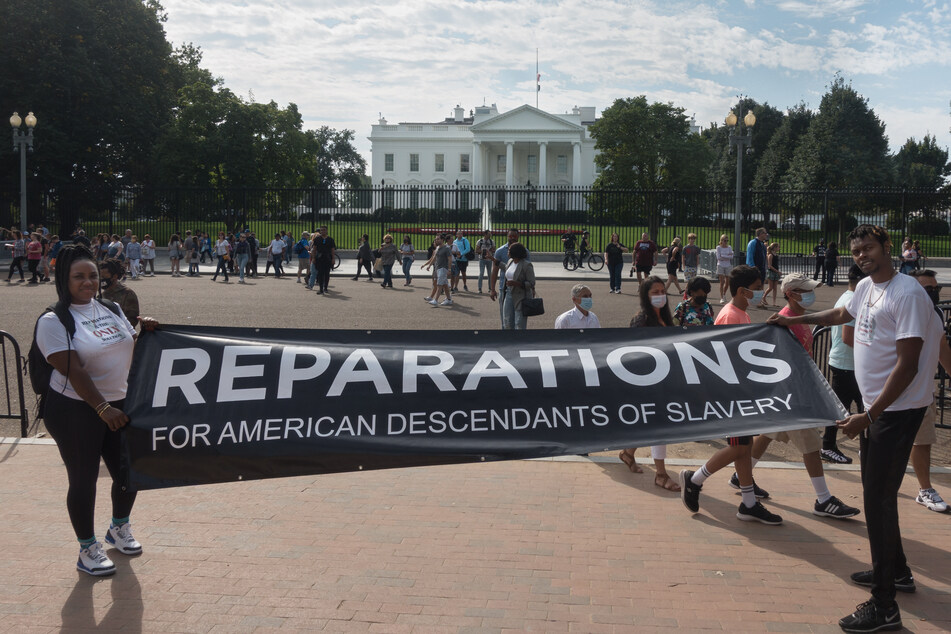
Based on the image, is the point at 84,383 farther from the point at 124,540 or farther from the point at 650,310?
the point at 650,310

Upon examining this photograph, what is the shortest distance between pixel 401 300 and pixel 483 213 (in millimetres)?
28237

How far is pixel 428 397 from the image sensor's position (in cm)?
439

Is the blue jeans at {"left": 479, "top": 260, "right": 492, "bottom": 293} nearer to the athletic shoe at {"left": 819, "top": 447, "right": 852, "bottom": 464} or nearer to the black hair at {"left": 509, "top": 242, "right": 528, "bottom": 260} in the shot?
the black hair at {"left": 509, "top": 242, "right": 528, "bottom": 260}

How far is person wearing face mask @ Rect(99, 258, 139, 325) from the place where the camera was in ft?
21.8

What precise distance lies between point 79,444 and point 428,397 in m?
1.87

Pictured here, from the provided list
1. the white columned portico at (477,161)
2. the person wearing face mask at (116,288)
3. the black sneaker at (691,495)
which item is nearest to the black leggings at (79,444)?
the person wearing face mask at (116,288)

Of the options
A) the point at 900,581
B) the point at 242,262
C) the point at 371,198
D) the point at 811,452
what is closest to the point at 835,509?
the point at 811,452

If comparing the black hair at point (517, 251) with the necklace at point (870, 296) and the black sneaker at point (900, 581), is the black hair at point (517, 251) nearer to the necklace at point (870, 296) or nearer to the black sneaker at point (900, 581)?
the necklace at point (870, 296)

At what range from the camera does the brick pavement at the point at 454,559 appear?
4.07 m

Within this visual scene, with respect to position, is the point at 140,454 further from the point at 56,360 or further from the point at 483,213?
the point at 483,213

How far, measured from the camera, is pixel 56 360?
A: 169 inches

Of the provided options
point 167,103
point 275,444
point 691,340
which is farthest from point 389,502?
point 167,103

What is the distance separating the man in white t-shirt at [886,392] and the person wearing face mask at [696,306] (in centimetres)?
202

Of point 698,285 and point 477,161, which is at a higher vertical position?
point 477,161
